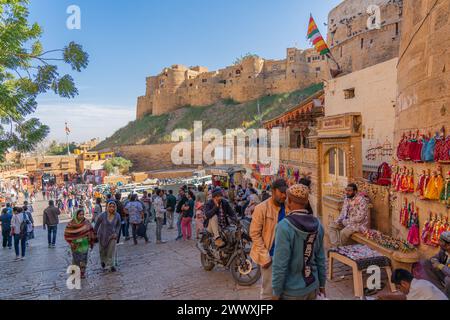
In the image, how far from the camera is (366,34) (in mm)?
21141

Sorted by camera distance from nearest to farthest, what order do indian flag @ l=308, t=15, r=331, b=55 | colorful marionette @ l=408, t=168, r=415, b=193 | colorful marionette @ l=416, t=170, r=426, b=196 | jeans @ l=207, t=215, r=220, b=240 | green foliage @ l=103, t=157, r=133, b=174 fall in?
colorful marionette @ l=416, t=170, r=426, b=196
colorful marionette @ l=408, t=168, r=415, b=193
jeans @ l=207, t=215, r=220, b=240
indian flag @ l=308, t=15, r=331, b=55
green foliage @ l=103, t=157, r=133, b=174

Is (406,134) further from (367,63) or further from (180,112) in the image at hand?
(180,112)

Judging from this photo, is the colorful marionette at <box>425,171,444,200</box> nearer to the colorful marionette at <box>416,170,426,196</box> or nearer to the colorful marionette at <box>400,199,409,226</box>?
the colorful marionette at <box>416,170,426,196</box>

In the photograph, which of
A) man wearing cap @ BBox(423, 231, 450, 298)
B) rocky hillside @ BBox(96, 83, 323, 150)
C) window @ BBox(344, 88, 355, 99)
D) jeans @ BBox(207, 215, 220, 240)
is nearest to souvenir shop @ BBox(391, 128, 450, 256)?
man wearing cap @ BBox(423, 231, 450, 298)

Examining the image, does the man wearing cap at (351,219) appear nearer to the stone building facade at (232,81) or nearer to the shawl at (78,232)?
the shawl at (78,232)

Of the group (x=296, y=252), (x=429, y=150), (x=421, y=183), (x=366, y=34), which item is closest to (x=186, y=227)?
(x=421, y=183)

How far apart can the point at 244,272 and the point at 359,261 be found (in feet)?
5.24

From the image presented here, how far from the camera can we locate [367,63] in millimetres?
20953

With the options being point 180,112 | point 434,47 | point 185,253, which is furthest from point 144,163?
point 434,47

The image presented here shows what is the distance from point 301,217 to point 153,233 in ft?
26.7

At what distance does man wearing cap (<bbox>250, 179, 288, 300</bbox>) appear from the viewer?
346cm

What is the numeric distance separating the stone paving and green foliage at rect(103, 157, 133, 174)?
118ft

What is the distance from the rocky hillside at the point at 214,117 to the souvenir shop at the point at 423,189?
40559 mm

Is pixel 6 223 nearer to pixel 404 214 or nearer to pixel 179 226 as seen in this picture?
pixel 179 226
